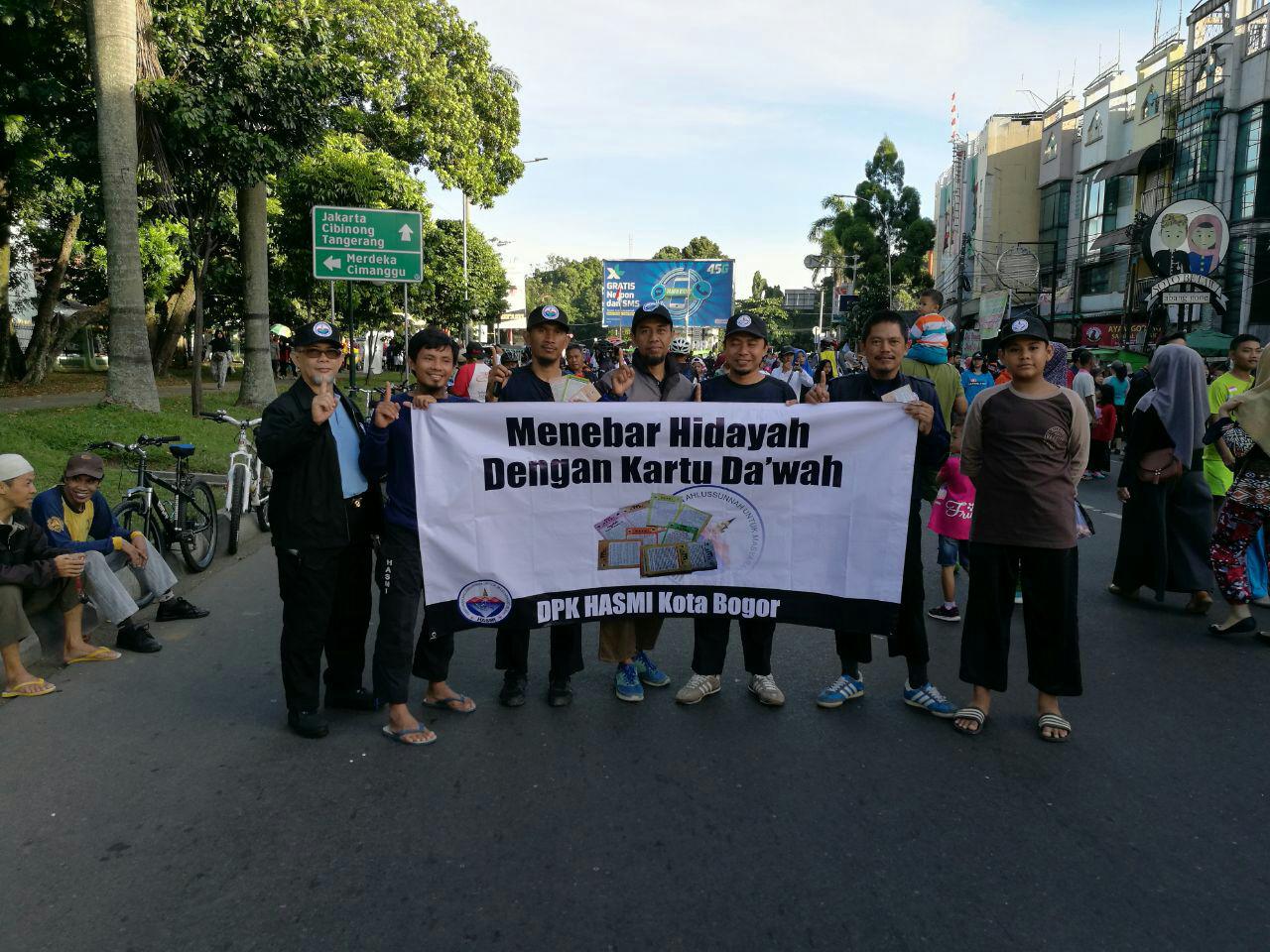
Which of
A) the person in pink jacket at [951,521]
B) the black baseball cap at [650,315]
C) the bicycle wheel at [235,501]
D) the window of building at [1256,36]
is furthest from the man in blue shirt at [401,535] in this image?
the window of building at [1256,36]

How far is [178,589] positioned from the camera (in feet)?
23.3

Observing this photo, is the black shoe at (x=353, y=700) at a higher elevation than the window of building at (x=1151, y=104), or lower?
lower

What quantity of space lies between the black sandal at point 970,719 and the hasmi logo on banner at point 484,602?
2121 mm

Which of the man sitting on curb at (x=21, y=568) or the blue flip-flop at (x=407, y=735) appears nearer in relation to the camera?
the blue flip-flop at (x=407, y=735)

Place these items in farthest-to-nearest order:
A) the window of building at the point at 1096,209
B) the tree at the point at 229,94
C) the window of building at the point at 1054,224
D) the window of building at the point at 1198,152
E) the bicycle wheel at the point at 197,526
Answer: the window of building at the point at 1054,224 → the window of building at the point at 1096,209 → the window of building at the point at 1198,152 → the tree at the point at 229,94 → the bicycle wheel at the point at 197,526

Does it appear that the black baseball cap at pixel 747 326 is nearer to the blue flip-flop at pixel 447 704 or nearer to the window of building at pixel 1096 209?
the blue flip-flop at pixel 447 704

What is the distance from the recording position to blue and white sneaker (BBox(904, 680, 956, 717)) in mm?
4659

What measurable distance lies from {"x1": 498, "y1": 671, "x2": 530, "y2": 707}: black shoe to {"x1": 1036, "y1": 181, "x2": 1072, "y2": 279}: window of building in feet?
149

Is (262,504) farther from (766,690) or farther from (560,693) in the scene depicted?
(766,690)

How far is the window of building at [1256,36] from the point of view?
28938 millimetres

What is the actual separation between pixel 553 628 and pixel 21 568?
2.68 meters

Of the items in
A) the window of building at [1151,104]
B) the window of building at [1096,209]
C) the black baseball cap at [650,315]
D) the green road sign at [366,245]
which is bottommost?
the black baseball cap at [650,315]

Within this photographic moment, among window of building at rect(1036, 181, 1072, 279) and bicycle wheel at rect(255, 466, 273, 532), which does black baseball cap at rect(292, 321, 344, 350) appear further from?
window of building at rect(1036, 181, 1072, 279)

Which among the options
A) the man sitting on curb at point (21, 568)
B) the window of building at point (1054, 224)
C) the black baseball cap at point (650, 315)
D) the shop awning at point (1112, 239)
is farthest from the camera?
the window of building at point (1054, 224)
